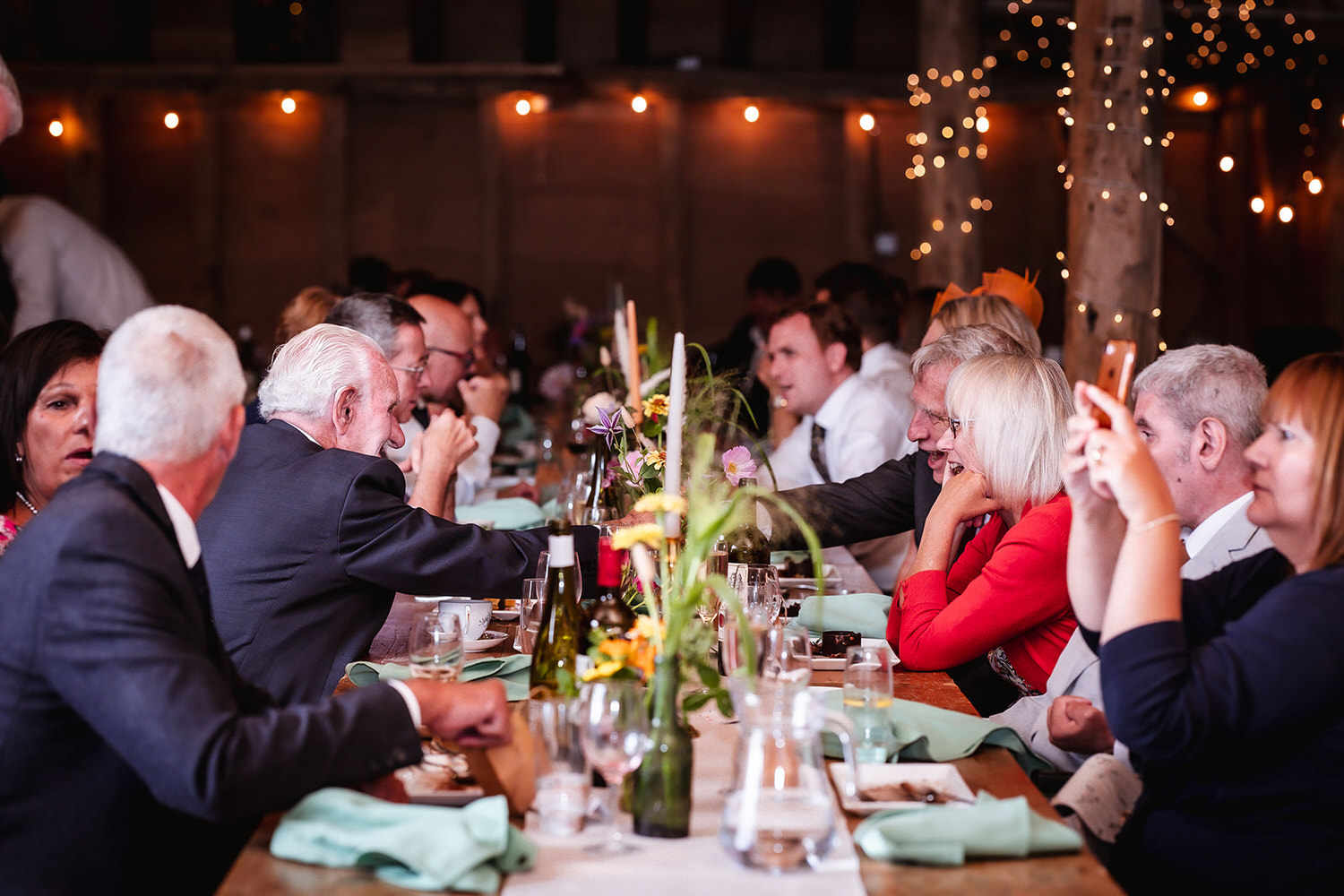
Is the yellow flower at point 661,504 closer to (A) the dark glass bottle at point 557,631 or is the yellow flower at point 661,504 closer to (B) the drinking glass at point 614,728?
(B) the drinking glass at point 614,728

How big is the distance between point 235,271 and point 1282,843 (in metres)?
9.12

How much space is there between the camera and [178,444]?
1.46 metres

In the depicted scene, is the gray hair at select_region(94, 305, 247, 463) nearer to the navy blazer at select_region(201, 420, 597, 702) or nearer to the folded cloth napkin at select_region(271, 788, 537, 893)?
the folded cloth napkin at select_region(271, 788, 537, 893)

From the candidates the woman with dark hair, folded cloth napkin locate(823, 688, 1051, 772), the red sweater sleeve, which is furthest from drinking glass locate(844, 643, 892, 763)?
the woman with dark hair

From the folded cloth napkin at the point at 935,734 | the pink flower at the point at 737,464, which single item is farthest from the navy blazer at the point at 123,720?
the pink flower at the point at 737,464

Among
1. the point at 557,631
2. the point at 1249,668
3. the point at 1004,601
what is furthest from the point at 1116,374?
the point at 557,631

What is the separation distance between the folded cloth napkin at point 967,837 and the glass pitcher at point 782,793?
71 mm

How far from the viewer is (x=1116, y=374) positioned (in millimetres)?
1575

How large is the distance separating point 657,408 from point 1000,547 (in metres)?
0.78

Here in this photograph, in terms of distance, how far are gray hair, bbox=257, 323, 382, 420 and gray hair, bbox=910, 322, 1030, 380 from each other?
1318 mm

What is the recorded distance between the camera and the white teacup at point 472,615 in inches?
93.6

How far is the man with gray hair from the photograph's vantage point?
132cm

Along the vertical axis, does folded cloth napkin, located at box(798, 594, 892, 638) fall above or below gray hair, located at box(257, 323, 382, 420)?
below

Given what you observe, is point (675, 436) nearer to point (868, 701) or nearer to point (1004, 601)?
point (868, 701)
